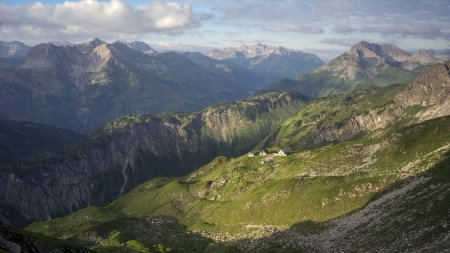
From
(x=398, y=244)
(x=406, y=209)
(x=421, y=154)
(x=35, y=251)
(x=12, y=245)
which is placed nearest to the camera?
(x=12, y=245)

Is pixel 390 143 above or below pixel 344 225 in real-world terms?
above

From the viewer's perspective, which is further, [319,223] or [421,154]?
[421,154]

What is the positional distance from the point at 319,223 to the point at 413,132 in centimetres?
6726

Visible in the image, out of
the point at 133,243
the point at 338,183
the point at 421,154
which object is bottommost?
the point at 133,243

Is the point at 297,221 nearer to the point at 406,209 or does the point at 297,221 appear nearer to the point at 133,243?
the point at 406,209

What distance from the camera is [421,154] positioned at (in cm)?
17150

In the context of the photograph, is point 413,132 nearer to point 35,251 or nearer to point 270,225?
point 270,225

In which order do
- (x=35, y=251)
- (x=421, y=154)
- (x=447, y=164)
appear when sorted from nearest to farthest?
(x=35, y=251) < (x=447, y=164) < (x=421, y=154)

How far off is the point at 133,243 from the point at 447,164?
402 feet

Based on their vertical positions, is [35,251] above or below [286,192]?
above

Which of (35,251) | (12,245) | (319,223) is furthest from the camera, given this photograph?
(319,223)

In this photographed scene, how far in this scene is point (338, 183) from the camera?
182m

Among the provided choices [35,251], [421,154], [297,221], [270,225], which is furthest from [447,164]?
[35,251]

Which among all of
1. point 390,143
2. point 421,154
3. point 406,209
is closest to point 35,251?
point 406,209
